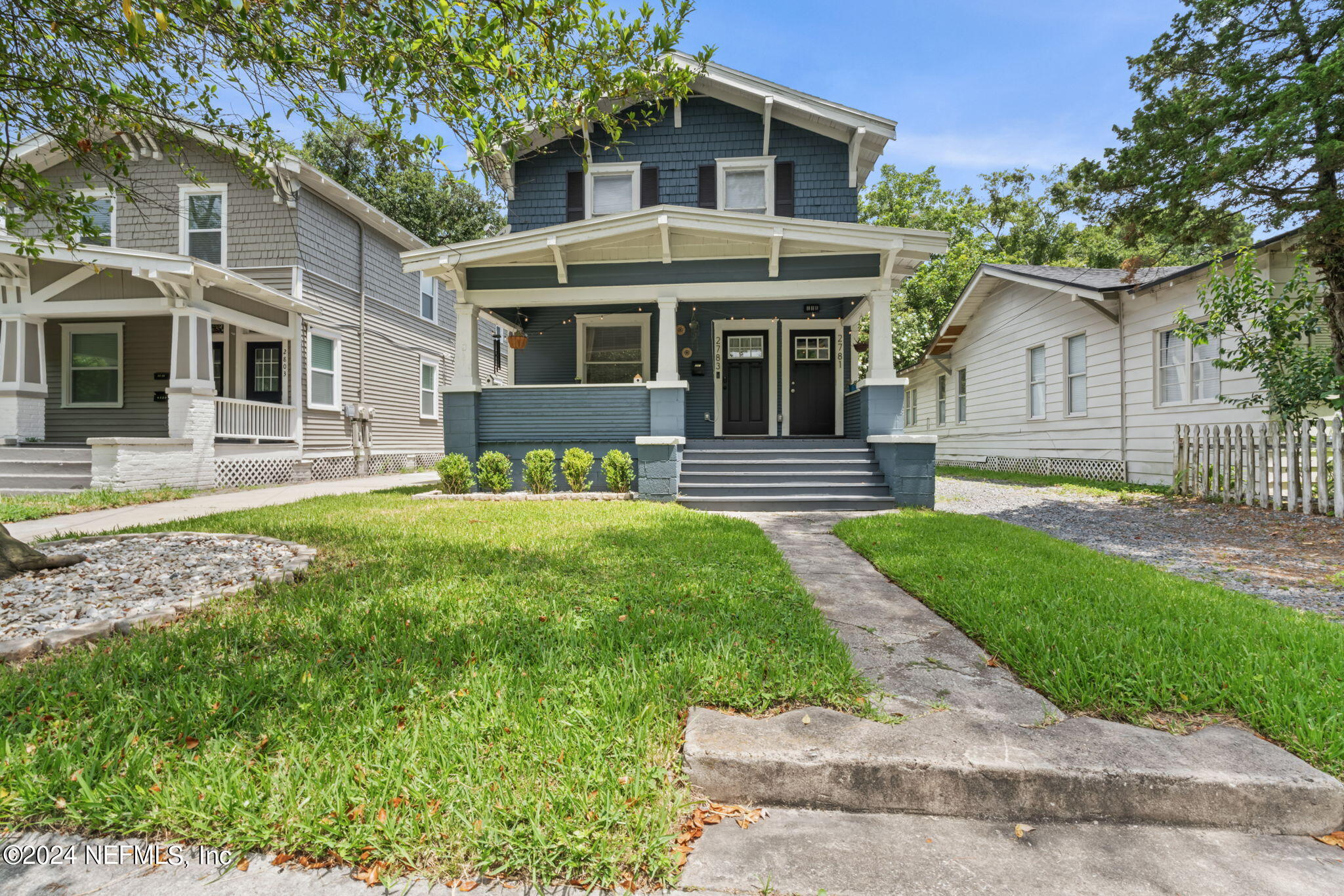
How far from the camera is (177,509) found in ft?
25.8

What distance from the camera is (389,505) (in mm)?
7945

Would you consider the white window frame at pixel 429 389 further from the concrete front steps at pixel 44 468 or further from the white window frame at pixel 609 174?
the white window frame at pixel 609 174

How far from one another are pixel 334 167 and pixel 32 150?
632 inches

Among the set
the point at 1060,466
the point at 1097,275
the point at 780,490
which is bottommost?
the point at 780,490

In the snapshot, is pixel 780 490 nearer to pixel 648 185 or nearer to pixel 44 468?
pixel 648 185

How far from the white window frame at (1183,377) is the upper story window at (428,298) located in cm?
1682

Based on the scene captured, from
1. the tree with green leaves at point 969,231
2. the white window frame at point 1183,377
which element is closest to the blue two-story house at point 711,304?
the white window frame at point 1183,377

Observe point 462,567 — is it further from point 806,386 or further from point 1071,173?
point 1071,173

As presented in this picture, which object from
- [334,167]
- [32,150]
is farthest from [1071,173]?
[334,167]

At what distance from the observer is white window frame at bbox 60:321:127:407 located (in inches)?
481

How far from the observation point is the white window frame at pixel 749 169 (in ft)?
37.6

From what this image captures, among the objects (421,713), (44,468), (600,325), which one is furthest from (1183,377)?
(44,468)

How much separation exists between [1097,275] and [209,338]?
16851mm

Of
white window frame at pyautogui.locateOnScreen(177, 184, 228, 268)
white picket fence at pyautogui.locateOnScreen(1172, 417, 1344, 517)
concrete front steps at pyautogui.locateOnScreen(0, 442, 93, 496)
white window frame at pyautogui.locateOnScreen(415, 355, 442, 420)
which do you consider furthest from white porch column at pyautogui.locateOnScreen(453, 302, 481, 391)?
white picket fence at pyautogui.locateOnScreen(1172, 417, 1344, 517)
